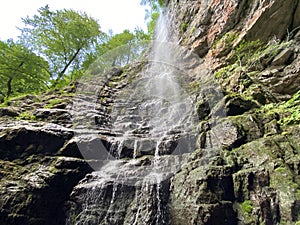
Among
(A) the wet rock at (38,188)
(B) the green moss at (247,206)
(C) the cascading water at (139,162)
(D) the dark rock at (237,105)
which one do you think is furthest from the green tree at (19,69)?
(B) the green moss at (247,206)

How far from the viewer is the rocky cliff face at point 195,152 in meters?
4.20

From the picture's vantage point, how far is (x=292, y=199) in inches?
138

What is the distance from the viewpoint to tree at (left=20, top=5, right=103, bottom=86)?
1350cm

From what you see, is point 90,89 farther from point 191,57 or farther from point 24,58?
point 191,57

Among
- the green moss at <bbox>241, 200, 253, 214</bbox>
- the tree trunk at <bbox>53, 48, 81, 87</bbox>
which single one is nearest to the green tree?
the tree trunk at <bbox>53, 48, 81, 87</bbox>

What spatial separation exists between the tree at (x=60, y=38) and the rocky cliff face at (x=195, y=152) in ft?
17.0

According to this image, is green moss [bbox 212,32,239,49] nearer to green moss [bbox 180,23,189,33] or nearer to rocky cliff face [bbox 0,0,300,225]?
rocky cliff face [bbox 0,0,300,225]

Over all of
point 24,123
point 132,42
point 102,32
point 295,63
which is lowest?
point 24,123

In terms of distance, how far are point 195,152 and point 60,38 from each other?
12248mm

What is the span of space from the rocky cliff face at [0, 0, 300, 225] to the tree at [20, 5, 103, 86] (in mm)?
5188

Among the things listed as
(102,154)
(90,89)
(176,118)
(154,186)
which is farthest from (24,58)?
(154,186)

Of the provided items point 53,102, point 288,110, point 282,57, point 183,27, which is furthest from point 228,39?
point 53,102

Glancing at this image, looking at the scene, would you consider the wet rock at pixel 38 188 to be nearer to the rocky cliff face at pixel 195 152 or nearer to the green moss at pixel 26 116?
the rocky cliff face at pixel 195 152

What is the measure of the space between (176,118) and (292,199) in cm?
478
